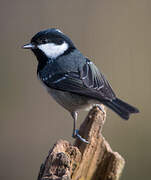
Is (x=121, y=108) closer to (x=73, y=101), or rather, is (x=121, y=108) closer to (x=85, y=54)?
(x=73, y=101)

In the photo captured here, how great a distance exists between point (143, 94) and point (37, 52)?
2253 mm

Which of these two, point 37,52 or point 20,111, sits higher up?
point 37,52

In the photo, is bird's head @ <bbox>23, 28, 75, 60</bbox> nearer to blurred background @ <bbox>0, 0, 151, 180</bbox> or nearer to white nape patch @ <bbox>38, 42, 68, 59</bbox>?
white nape patch @ <bbox>38, 42, 68, 59</bbox>

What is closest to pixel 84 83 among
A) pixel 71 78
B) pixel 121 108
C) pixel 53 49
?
pixel 71 78

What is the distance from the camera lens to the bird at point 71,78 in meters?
4.18

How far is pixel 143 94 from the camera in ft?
21.5

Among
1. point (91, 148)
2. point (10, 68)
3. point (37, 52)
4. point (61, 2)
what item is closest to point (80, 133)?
point (91, 148)

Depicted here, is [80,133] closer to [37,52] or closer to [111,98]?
[111,98]

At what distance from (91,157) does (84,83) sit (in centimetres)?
73

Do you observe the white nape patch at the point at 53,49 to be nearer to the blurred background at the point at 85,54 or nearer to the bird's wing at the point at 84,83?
the bird's wing at the point at 84,83

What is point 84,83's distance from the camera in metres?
4.26

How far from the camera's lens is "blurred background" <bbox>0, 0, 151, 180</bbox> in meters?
6.43

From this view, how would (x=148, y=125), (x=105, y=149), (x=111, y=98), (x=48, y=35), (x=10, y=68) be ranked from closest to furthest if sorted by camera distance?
(x=105, y=149), (x=111, y=98), (x=48, y=35), (x=148, y=125), (x=10, y=68)

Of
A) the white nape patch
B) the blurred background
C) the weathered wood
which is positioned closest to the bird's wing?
the weathered wood
